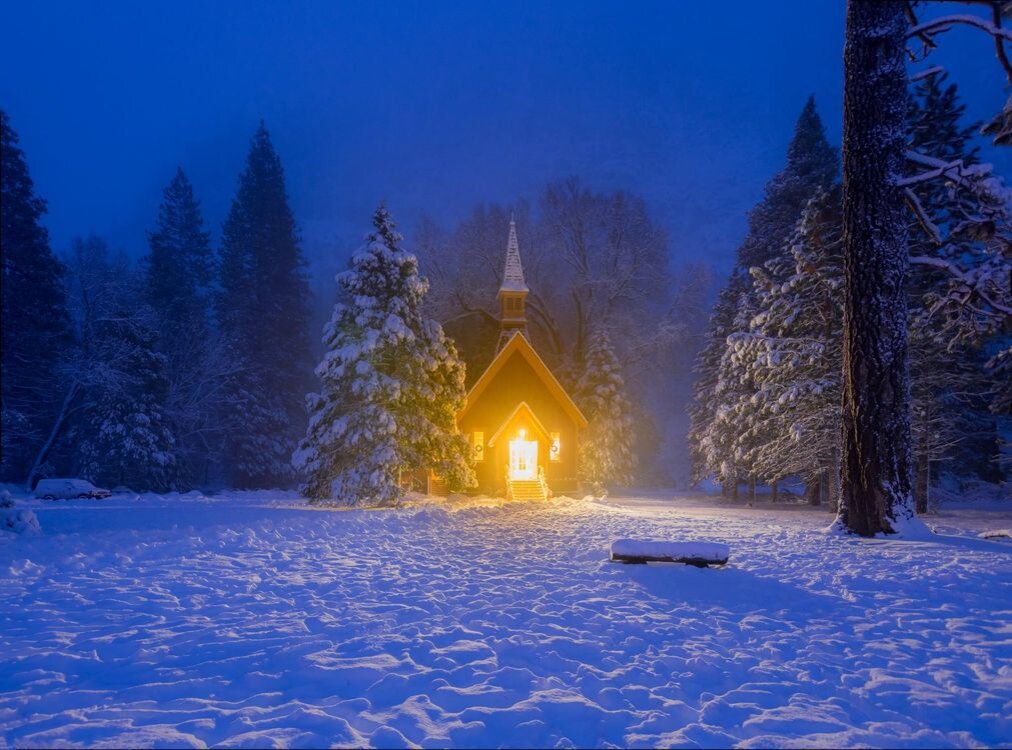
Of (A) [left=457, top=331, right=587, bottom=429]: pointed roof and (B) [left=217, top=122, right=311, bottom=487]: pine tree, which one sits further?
(B) [left=217, top=122, right=311, bottom=487]: pine tree

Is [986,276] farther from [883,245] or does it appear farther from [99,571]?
[99,571]

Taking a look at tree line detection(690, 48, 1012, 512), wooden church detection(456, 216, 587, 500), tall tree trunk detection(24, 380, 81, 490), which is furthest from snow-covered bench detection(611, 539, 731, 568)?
tall tree trunk detection(24, 380, 81, 490)

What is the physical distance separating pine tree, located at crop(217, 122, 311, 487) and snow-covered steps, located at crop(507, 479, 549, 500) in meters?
16.0

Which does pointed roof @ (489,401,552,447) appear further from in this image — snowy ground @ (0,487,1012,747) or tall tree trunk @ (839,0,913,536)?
tall tree trunk @ (839,0,913,536)

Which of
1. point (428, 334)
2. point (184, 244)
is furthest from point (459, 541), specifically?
point (184, 244)

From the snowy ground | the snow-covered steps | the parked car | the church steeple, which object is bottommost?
the parked car

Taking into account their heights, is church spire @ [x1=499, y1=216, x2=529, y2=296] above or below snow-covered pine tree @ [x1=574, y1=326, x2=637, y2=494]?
above

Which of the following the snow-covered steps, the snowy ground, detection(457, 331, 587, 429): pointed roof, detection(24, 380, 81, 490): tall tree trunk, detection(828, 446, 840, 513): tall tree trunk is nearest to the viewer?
the snowy ground

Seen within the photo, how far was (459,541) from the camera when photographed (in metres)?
10.8

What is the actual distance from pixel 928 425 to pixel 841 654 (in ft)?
51.8

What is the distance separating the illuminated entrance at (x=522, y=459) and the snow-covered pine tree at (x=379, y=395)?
16.0ft

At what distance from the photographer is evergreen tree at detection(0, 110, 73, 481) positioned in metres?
22.7

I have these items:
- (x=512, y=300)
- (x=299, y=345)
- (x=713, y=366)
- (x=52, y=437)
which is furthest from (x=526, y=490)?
(x=52, y=437)

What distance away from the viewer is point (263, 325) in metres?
31.4
